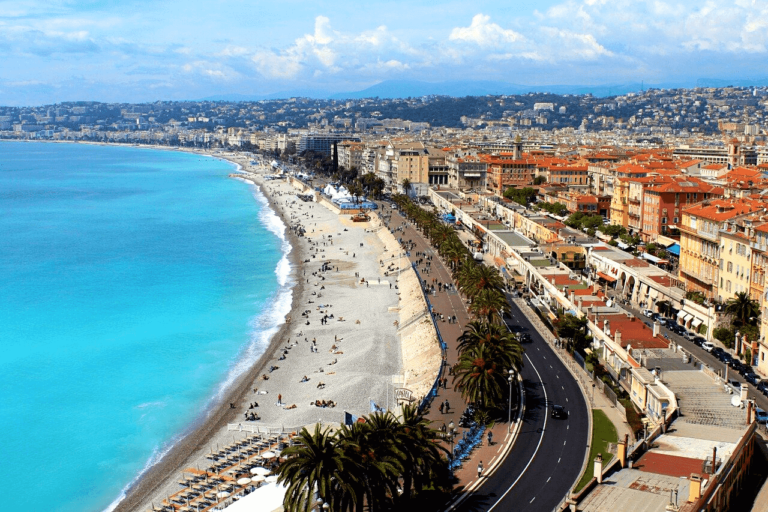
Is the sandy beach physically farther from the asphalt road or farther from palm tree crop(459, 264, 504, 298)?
the asphalt road

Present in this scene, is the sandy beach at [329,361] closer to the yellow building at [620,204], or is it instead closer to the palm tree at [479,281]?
the palm tree at [479,281]

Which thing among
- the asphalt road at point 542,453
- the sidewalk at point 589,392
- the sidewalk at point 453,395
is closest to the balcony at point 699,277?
the sidewalk at point 589,392

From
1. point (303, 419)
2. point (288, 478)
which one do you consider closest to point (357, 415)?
point (303, 419)

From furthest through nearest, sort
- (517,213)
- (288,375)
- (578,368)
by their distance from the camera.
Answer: (517,213) → (288,375) → (578,368)

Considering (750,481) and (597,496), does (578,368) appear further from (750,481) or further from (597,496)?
(597,496)

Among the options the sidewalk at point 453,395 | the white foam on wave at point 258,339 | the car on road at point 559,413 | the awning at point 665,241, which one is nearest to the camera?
the sidewalk at point 453,395

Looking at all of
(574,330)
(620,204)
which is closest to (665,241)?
(620,204)
